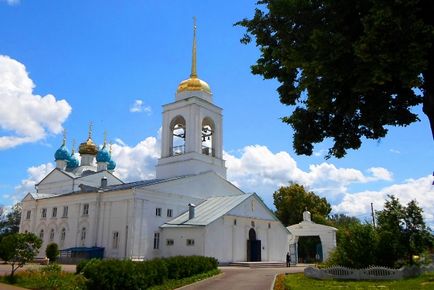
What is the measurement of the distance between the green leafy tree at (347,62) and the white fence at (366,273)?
930 cm

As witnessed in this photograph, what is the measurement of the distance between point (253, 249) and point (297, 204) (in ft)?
51.7

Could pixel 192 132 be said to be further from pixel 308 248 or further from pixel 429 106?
pixel 429 106

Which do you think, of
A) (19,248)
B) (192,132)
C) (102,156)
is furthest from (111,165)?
(19,248)

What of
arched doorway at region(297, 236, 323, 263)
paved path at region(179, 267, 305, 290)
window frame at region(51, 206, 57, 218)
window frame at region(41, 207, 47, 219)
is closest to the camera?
paved path at region(179, 267, 305, 290)

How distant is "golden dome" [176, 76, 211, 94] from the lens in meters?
41.8

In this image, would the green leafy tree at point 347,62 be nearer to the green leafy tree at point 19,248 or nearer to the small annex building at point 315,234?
the green leafy tree at point 19,248

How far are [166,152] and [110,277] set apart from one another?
86.3 feet

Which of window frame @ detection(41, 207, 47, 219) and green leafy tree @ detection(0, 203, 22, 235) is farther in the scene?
green leafy tree @ detection(0, 203, 22, 235)

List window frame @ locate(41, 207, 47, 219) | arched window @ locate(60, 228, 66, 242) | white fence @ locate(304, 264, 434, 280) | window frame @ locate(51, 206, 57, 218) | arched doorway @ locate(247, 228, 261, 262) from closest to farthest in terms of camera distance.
A: white fence @ locate(304, 264, 434, 280) → arched doorway @ locate(247, 228, 261, 262) → arched window @ locate(60, 228, 66, 242) → window frame @ locate(51, 206, 57, 218) → window frame @ locate(41, 207, 47, 219)

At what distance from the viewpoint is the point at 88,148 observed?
171ft

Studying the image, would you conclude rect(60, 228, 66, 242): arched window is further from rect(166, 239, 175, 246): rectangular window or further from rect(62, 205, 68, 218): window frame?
rect(166, 239, 175, 246): rectangular window

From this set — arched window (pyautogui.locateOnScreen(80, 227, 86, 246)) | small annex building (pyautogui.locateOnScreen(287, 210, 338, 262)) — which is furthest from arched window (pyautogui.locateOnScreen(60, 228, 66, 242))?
small annex building (pyautogui.locateOnScreen(287, 210, 338, 262))

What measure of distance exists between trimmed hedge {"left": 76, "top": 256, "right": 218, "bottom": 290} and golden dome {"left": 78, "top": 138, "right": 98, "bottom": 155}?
1437 inches

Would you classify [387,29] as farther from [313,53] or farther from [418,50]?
[313,53]
